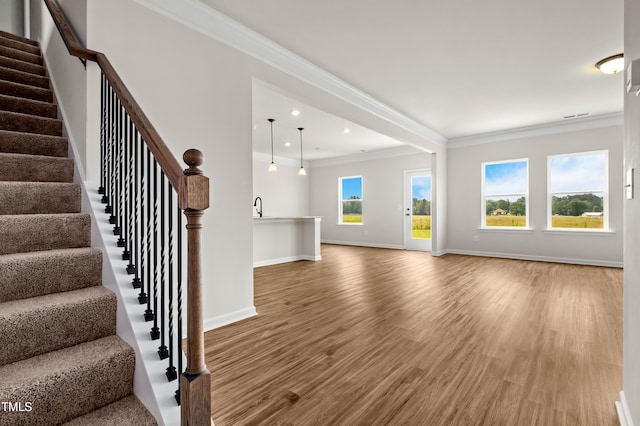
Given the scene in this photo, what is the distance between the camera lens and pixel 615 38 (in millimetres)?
3234

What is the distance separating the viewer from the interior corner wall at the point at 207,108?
2.38m

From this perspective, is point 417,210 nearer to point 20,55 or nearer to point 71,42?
point 71,42

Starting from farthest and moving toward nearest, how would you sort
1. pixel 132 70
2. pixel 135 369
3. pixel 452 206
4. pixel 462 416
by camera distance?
pixel 452 206, pixel 132 70, pixel 462 416, pixel 135 369

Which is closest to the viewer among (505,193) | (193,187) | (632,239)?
(193,187)

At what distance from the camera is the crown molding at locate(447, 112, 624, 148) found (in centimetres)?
585

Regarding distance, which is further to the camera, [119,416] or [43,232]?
[43,232]

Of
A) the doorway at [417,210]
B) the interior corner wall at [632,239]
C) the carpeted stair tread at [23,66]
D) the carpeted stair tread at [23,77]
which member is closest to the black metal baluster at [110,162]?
the carpeted stair tread at [23,77]

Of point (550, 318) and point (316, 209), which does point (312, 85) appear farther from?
point (316, 209)

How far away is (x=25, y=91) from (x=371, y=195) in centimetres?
774

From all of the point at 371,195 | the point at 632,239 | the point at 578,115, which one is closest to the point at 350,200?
the point at 371,195

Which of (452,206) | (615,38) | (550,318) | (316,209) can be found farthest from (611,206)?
(316,209)

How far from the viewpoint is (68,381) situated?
1195mm

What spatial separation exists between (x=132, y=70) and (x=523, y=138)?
731 centimetres

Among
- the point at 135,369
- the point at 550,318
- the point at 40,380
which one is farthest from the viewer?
the point at 550,318
